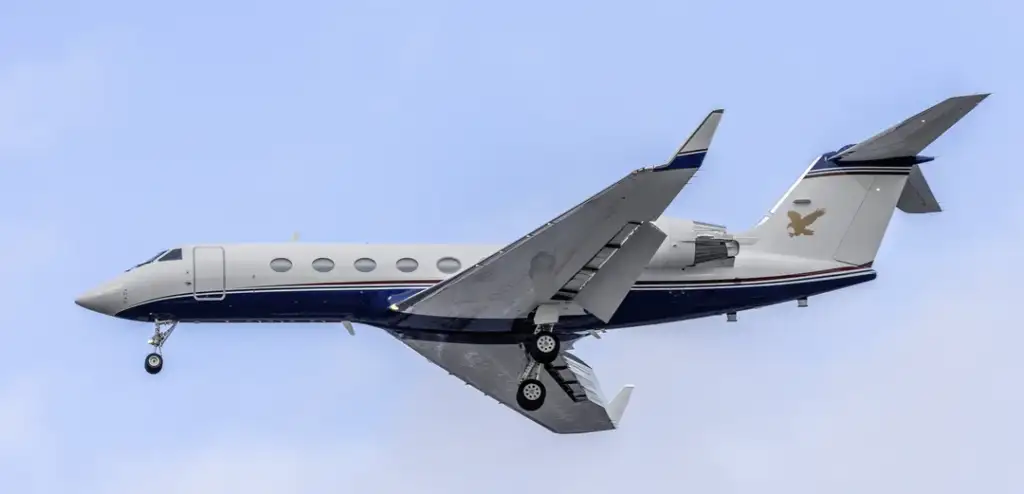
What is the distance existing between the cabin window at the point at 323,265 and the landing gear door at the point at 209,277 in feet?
5.88

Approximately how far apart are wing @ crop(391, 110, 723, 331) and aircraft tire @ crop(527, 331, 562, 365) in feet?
2.08

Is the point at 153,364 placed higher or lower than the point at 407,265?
lower

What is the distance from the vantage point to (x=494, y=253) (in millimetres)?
29734

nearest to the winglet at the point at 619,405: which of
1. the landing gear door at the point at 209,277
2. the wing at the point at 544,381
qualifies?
the wing at the point at 544,381

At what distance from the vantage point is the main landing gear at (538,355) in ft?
101

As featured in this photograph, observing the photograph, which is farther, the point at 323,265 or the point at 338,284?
the point at 323,265

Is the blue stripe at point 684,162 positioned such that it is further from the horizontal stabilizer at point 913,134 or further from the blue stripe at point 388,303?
the horizontal stabilizer at point 913,134

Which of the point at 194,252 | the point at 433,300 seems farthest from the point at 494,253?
the point at 194,252

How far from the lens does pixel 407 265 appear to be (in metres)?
31.8

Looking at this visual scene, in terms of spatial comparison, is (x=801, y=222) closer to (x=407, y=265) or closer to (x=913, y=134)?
(x=913, y=134)

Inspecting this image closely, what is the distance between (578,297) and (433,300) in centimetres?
277

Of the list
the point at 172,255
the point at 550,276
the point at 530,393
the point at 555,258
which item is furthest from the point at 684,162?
the point at 172,255

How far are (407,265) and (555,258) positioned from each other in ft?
11.5

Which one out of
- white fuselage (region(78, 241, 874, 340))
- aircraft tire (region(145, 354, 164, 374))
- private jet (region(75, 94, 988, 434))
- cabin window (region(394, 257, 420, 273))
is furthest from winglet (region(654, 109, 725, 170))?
aircraft tire (region(145, 354, 164, 374))
